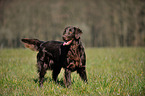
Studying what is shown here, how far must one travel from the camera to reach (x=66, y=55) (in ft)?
13.1

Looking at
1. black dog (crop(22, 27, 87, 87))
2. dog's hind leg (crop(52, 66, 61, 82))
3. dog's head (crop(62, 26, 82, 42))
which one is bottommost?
dog's hind leg (crop(52, 66, 61, 82))

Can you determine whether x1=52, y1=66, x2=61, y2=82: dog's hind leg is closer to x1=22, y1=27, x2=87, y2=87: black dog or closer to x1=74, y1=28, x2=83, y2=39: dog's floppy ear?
x1=22, y1=27, x2=87, y2=87: black dog

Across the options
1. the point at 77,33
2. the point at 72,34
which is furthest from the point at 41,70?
the point at 77,33

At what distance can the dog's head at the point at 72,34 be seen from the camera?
3892 mm

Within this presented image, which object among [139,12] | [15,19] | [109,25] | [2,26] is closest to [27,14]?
[15,19]

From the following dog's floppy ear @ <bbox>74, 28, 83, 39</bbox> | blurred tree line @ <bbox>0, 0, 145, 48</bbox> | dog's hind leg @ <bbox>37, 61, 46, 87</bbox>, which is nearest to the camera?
dog's floppy ear @ <bbox>74, 28, 83, 39</bbox>

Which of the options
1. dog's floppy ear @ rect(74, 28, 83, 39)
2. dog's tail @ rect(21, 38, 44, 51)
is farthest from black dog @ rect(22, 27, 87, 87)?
dog's tail @ rect(21, 38, 44, 51)

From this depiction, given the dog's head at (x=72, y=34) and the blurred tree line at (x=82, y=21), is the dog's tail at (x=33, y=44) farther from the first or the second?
the blurred tree line at (x=82, y=21)

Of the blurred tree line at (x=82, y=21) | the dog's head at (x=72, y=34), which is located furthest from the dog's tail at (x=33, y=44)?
the blurred tree line at (x=82, y=21)

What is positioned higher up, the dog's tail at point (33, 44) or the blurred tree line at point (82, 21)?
the blurred tree line at point (82, 21)

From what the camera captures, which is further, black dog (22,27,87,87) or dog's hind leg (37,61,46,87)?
dog's hind leg (37,61,46,87)

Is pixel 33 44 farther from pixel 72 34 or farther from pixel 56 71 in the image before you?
pixel 72 34

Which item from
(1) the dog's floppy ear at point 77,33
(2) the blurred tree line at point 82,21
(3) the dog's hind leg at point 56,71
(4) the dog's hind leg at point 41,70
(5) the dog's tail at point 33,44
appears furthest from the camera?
(2) the blurred tree line at point 82,21

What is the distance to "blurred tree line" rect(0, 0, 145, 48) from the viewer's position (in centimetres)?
4706
